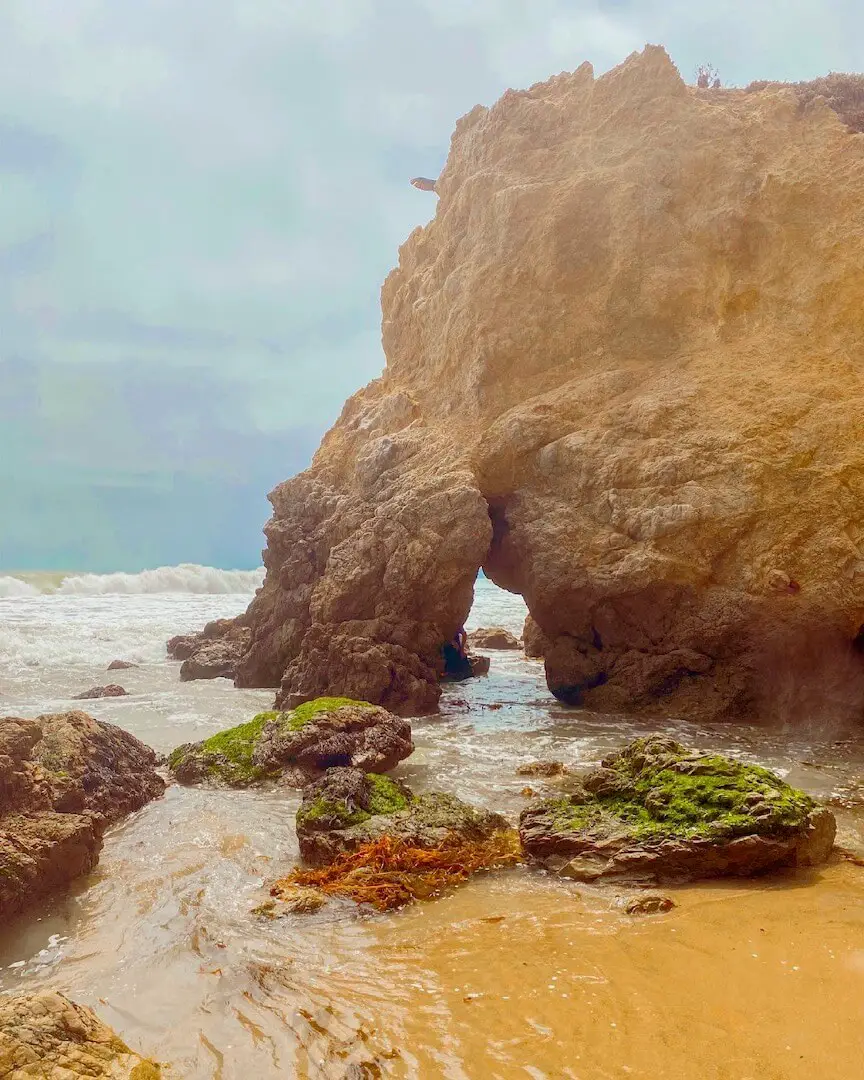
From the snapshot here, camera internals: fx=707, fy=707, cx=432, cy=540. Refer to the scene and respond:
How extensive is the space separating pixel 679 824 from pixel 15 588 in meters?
44.9

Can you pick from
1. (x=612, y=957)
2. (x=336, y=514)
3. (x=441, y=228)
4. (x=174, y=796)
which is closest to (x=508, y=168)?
(x=441, y=228)

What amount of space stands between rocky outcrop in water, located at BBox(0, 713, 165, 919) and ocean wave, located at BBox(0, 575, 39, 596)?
125 ft

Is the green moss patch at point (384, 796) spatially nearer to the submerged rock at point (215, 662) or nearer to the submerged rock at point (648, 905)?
the submerged rock at point (648, 905)

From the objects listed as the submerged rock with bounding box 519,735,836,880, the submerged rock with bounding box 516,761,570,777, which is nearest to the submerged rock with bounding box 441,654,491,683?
the submerged rock with bounding box 516,761,570,777

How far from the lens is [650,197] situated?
1588cm

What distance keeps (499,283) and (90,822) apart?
1440 cm

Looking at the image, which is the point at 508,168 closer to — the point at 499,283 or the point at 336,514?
the point at 499,283

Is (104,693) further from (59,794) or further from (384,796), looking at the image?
(384,796)

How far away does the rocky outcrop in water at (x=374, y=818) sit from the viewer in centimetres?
654

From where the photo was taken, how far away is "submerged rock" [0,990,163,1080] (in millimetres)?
3059

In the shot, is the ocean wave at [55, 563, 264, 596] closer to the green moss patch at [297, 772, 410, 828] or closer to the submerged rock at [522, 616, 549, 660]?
the submerged rock at [522, 616, 549, 660]

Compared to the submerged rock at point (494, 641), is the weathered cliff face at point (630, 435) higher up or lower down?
higher up

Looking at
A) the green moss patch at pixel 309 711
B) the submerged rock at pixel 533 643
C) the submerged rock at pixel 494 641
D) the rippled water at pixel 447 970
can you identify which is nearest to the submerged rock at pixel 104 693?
the green moss patch at pixel 309 711

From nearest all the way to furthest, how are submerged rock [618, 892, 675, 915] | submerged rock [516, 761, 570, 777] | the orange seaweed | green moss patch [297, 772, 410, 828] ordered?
submerged rock [618, 892, 675, 915] < the orange seaweed < green moss patch [297, 772, 410, 828] < submerged rock [516, 761, 570, 777]
